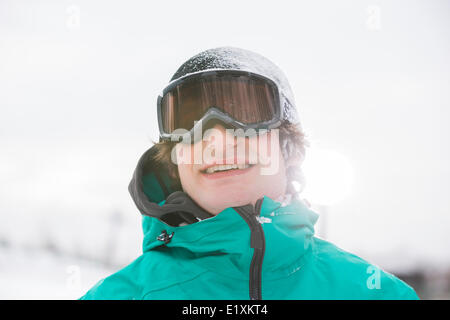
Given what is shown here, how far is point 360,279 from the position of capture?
1.63 meters

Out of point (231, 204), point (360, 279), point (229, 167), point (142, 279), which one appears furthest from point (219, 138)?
point (360, 279)

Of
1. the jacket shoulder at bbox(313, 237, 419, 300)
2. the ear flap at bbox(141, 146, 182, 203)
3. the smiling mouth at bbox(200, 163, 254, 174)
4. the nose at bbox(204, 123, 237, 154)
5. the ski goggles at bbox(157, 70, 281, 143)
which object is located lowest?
the jacket shoulder at bbox(313, 237, 419, 300)

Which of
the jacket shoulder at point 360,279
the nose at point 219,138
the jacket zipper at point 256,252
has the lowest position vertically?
the jacket shoulder at point 360,279

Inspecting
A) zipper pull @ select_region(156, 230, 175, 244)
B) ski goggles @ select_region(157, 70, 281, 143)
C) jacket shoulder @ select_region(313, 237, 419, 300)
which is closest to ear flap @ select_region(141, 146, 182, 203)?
ski goggles @ select_region(157, 70, 281, 143)

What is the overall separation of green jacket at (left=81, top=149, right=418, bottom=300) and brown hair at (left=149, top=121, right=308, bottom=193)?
1.17ft

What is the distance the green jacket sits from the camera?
1573 millimetres

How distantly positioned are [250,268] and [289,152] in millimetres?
751

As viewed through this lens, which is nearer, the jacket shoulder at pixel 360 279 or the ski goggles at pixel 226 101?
the jacket shoulder at pixel 360 279

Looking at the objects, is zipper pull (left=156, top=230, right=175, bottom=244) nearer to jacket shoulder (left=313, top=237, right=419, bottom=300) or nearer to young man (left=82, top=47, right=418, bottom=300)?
young man (left=82, top=47, right=418, bottom=300)

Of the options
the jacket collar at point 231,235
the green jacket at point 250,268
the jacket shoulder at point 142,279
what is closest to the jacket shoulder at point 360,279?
the green jacket at point 250,268

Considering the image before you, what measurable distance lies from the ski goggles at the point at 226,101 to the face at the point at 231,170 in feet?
0.23

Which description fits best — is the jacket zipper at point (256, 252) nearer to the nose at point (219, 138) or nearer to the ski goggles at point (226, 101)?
the nose at point (219, 138)

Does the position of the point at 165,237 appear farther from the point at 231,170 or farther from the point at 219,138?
the point at 219,138

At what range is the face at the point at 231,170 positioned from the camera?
1777mm
